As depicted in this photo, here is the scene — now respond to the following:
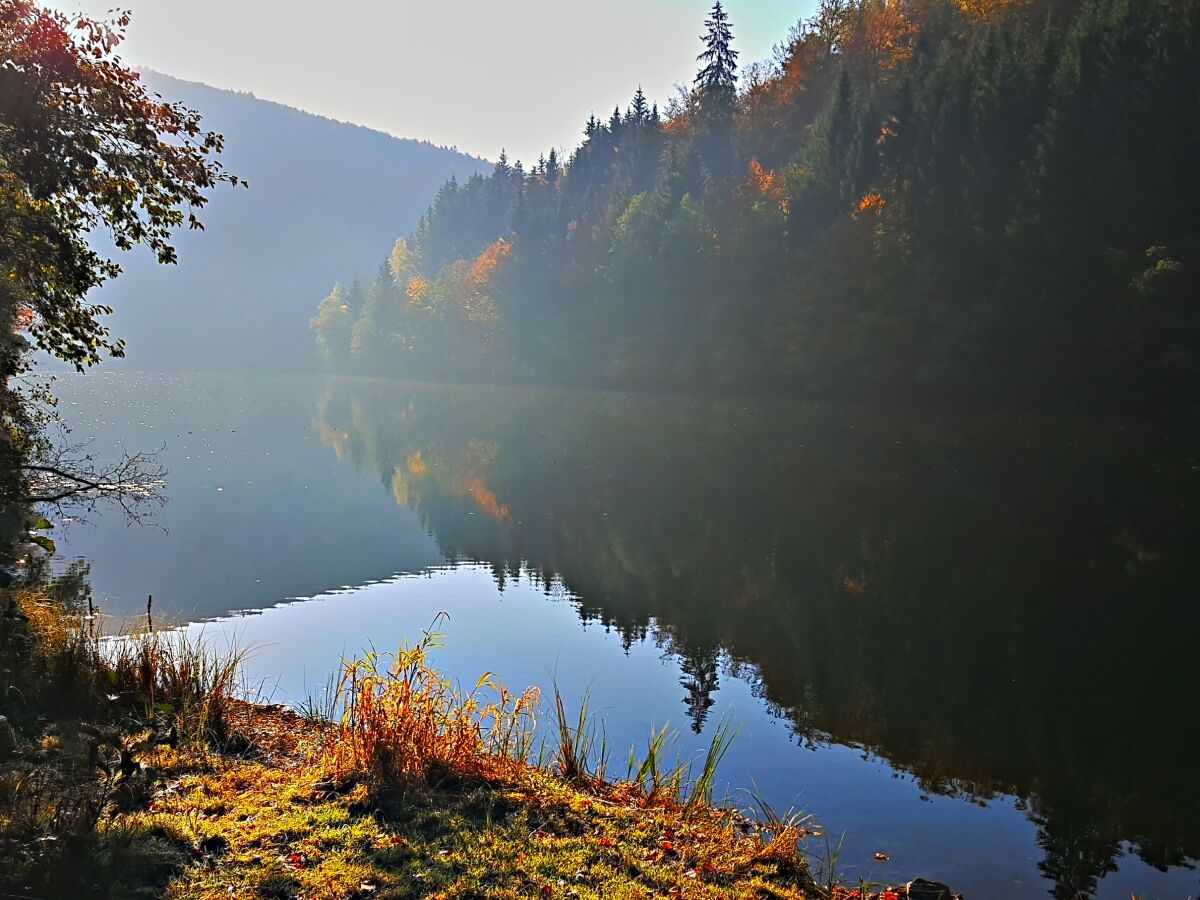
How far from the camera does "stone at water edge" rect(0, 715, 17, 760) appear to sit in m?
6.69

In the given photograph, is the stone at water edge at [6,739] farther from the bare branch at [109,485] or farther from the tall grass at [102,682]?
the bare branch at [109,485]

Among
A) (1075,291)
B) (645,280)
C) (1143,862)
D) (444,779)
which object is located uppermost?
(645,280)

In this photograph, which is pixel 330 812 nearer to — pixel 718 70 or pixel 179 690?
pixel 179 690

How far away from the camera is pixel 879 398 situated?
55.4 meters

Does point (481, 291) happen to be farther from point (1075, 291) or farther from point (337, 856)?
point (337, 856)

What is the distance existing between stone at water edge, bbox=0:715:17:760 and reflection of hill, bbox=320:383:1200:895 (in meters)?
7.72

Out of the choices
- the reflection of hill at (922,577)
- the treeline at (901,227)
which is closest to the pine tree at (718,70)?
the treeline at (901,227)

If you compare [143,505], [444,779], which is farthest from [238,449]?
[444,779]

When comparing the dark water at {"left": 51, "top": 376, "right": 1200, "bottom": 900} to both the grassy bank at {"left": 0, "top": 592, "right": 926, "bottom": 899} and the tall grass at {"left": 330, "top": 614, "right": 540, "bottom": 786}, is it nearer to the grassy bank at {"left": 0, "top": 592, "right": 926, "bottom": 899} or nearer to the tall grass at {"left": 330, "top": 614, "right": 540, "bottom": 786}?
the grassy bank at {"left": 0, "top": 592, "right": 926, "bottom": 899}

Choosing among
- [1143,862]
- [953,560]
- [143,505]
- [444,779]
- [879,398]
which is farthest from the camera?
[879,398]

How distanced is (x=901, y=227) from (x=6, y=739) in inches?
2110

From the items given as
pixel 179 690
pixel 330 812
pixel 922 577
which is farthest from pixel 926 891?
pixel 922 577

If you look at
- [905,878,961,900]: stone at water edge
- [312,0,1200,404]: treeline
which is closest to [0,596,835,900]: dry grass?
[905,878,961,900]: stone at water edge

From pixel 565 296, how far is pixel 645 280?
1523cm
